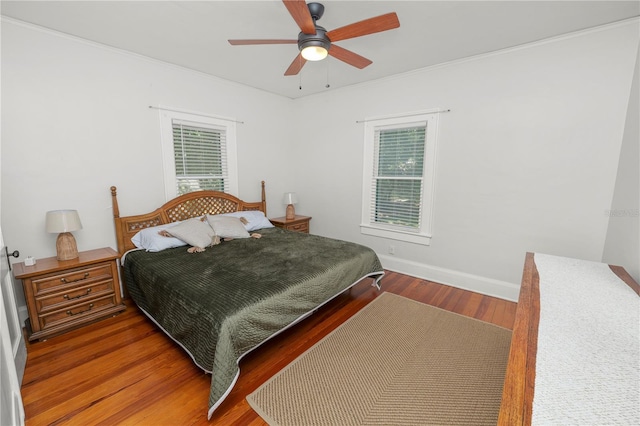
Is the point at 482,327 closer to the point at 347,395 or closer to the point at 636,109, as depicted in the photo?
the point at 347,395

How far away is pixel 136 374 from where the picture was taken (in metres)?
1.89

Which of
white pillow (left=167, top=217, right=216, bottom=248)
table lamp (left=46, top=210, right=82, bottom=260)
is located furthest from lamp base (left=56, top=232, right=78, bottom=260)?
white pillow (left=167, top=217, right=216, bottom=248)

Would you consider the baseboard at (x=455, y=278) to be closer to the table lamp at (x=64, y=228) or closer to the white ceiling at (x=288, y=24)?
the white ceiling at (x=288, y=24)

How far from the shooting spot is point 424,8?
2.09 metres

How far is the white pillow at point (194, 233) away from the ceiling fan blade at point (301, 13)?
224 centimetres

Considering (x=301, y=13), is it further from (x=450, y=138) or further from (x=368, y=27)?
(x=450, y=138)

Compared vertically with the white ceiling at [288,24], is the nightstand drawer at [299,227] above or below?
below

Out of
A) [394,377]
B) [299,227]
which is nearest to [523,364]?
[394,377]

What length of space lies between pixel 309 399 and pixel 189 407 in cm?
73

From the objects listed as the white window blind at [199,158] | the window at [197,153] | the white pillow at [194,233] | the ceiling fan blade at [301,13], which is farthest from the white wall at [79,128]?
the ceiling fan blade at [301,13]

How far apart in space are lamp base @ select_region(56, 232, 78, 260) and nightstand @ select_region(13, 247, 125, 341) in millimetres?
49

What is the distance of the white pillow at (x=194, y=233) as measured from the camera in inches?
115

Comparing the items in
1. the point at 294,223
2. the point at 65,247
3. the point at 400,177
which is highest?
the point at 400,177

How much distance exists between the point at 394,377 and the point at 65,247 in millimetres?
2995
